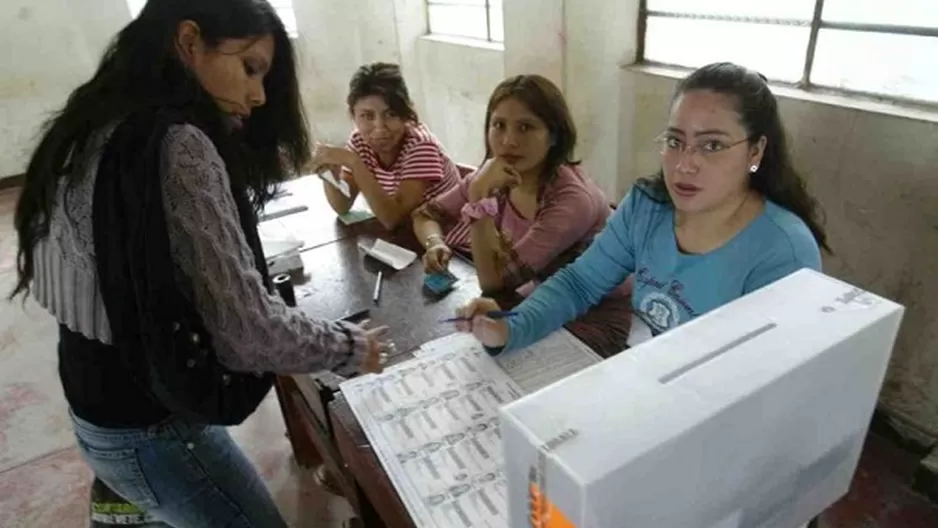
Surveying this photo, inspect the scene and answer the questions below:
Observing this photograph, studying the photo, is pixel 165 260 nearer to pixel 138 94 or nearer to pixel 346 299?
pixel 138 94

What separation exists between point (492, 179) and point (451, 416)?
0.72m

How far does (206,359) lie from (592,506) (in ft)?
1.91

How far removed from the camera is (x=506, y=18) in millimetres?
2412

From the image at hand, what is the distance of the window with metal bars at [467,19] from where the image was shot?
10.4ft

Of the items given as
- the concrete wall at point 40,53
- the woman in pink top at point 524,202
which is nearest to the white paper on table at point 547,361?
the woman in pink top at point 524,202

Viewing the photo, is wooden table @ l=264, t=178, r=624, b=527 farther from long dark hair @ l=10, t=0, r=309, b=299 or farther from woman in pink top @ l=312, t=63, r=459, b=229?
long dark hair @ l=10, t=0, r=309, b=299

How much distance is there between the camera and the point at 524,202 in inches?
65.3

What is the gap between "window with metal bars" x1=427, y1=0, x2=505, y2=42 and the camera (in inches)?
124

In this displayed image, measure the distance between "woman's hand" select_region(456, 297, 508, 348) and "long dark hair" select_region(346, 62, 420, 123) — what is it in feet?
3.43

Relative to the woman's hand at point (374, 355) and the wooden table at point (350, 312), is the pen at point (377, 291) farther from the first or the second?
the woman's hand at point (374, 355)

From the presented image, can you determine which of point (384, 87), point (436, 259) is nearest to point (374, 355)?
point (436, 259)

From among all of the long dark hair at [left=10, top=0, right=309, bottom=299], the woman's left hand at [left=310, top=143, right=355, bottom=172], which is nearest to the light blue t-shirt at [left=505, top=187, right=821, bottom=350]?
the long dark hair at [left=10, top=0, right=309, bottom=299]

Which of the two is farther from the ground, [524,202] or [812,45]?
[812,45]

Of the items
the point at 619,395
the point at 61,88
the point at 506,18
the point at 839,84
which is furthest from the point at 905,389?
the point at 61,88
